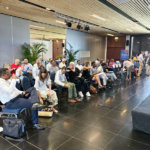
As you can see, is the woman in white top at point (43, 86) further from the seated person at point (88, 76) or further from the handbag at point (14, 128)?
the seated person at point (88, 76)

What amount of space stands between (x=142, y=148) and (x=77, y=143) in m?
1.08

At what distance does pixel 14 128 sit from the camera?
97.2 inches

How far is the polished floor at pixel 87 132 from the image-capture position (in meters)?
2.43

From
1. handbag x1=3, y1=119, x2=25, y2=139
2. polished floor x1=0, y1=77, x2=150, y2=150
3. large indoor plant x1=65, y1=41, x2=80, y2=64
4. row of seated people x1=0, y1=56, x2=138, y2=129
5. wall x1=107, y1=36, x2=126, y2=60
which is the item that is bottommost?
polished floor x1=0, y1=77, x2=150, y2=150

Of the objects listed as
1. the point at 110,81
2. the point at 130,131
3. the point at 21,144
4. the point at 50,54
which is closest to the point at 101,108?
the point at 130,131

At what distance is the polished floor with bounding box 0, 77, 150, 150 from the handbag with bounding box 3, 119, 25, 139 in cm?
13

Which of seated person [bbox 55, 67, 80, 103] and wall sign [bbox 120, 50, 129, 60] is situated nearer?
seated person [bbox 55, 67, 80, 103]

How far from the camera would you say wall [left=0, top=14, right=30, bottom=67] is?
22.5 feet

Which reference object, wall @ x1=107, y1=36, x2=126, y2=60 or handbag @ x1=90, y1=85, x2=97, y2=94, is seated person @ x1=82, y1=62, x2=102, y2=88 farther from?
wall @ x1=107, y1=36, x2=126, y2=60

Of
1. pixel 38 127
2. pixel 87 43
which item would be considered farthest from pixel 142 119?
pixel 87 43

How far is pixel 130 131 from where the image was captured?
2.91 metres

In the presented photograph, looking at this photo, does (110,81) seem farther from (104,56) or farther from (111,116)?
(104,56)

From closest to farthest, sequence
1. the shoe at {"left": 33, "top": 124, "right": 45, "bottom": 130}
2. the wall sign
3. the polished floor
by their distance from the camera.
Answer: the polished floor
the shoe at {"left": 33, "top": 124, "right": 45, "bottom": 130}
the wall sign

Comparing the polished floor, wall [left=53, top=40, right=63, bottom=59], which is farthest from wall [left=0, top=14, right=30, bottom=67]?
wall [left=53, top=40, right=63, bottom=59]
